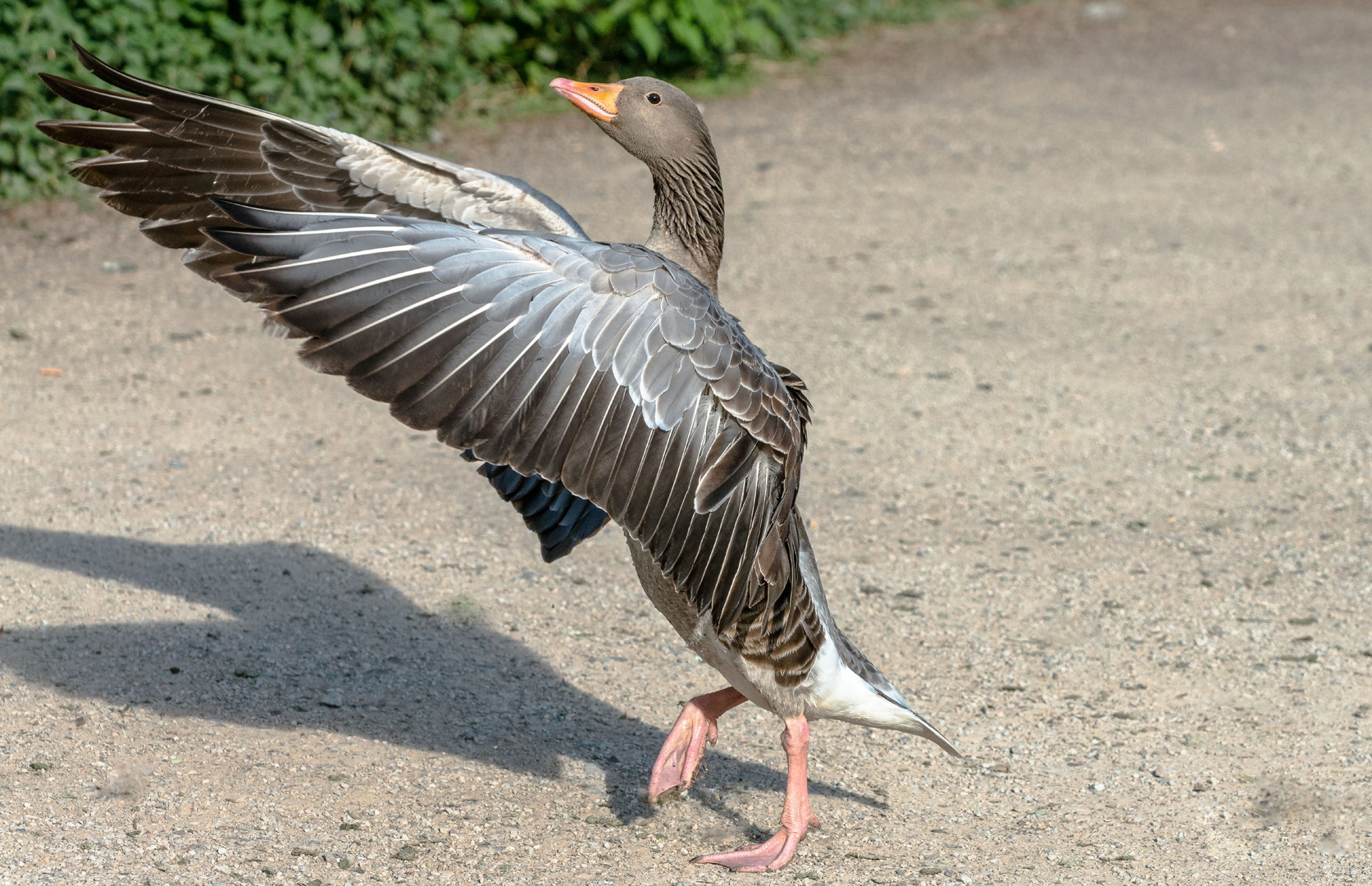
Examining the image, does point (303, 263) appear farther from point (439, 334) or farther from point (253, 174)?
point (253, 174)

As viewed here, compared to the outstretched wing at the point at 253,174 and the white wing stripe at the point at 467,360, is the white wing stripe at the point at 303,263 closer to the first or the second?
the white wing stripe at the point at 467,360

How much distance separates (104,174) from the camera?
159 inches

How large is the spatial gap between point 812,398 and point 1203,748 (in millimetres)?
2936

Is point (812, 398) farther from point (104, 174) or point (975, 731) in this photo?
point (104, 174)

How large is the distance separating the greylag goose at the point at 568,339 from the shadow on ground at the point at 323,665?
53 cm

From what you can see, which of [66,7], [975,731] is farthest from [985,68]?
[975,731]

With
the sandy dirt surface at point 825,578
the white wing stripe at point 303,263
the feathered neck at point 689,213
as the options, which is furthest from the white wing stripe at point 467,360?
the sandy dirt surface at point 825,578

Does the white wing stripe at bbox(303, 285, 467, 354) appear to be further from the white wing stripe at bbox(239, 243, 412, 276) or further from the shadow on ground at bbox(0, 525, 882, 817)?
the shadow on ground at bbox(0, 525, 882, 817)

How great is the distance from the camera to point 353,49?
961cm

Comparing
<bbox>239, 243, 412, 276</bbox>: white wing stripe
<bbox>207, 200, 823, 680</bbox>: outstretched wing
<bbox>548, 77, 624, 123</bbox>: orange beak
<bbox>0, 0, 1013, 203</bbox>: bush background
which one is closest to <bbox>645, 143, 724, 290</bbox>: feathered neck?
<bbox>548, 77, 624, 123</bbox>: orange beak

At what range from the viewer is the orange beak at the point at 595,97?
4012 mm

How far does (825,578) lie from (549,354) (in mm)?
2550

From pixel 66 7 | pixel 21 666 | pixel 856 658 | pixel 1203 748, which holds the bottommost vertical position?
pixel 21 666

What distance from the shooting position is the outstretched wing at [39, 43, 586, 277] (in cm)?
401
